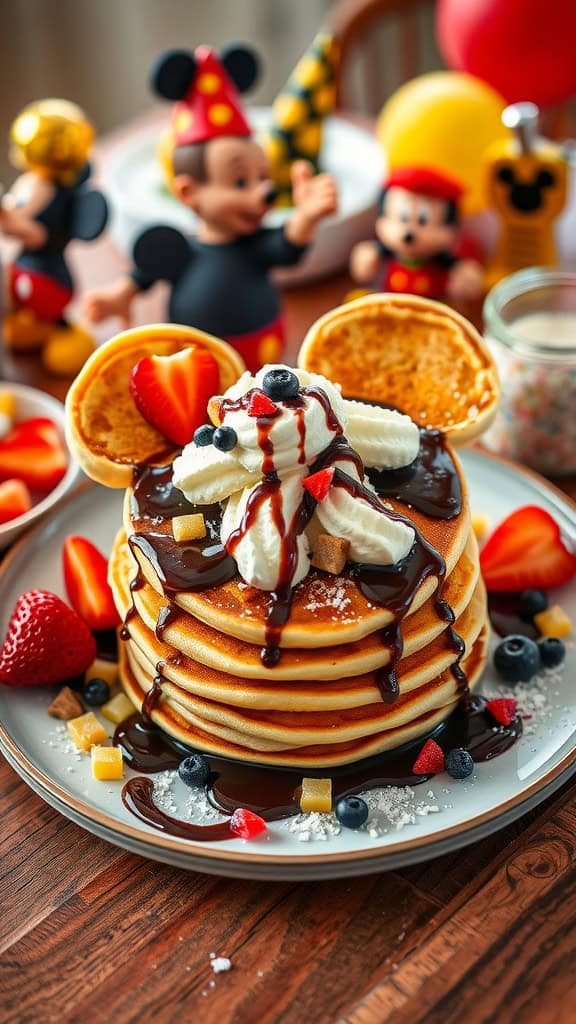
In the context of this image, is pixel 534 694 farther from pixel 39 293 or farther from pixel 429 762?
pixel 39 293

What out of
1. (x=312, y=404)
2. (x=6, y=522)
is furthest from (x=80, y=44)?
(x=312, y=404)

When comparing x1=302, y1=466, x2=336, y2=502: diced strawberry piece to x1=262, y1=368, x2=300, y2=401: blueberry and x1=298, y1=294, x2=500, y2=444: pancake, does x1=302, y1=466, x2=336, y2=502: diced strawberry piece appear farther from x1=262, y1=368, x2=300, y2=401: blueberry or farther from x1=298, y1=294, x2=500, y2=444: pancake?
x1=298, y1=294, x2=500, y2=444: pancake

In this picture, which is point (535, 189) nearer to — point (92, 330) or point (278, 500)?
point (92, 330)

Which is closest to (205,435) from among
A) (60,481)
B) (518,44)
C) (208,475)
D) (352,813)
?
(208,475)

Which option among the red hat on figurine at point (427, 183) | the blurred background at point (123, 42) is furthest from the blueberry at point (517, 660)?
the blurred background at point (123, 42)

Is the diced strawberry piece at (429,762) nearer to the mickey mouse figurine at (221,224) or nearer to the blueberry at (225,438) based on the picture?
the blueberry at (225,438)
